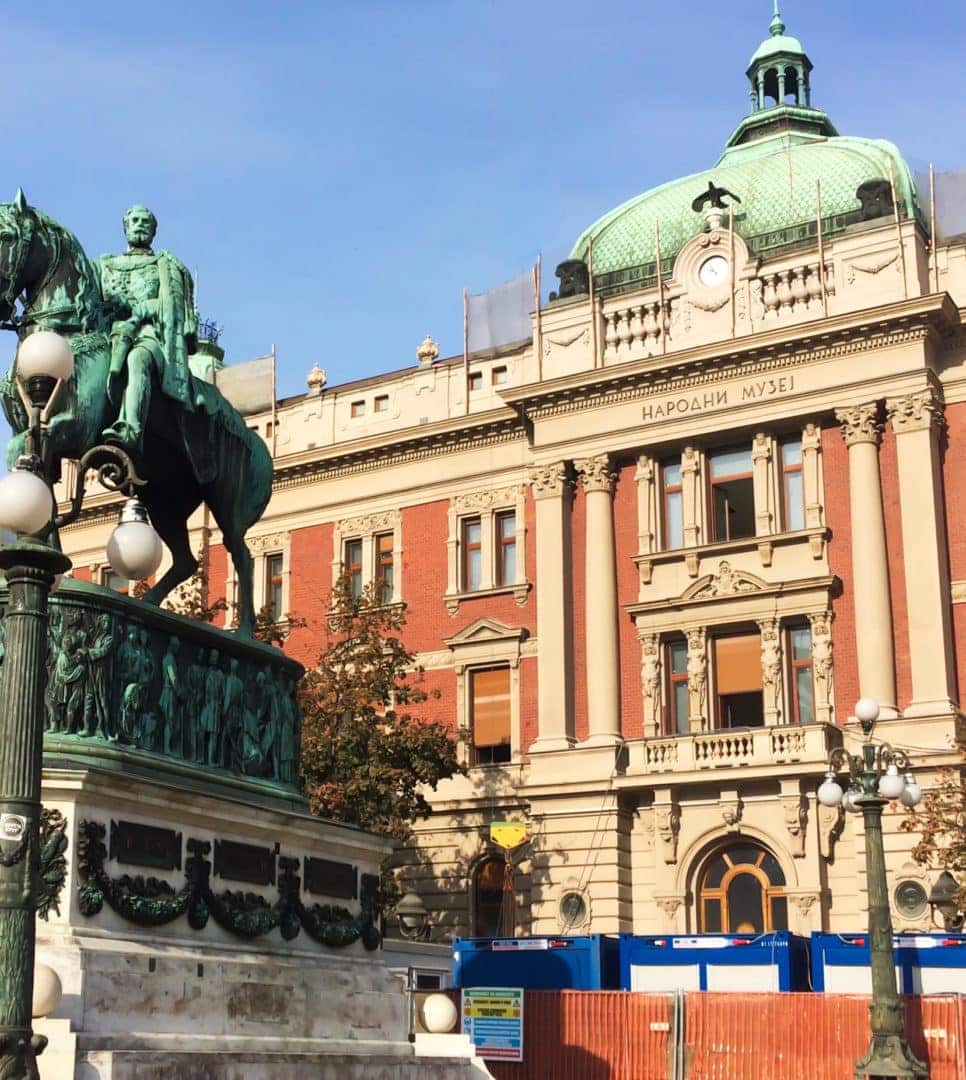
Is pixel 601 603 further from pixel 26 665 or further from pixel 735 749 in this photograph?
pixel 26 665

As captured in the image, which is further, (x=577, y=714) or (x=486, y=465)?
(x=486, y=465)

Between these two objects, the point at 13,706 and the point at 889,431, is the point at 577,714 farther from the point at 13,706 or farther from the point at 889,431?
the point at 13,706

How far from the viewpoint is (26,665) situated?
30.3 ft

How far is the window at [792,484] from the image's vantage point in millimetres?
35938

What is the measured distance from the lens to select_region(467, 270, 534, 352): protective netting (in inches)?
1731

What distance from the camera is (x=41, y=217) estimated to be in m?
14.6

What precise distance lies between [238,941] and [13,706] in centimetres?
564

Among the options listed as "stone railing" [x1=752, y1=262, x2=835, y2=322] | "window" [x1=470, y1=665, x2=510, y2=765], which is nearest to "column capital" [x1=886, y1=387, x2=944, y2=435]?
"stone railing" [x1=752, y1=262, x2=835, y2=322]

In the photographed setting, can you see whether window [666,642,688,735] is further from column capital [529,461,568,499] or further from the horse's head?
the horse's head

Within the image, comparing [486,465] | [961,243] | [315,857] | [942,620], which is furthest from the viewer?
[486,465]

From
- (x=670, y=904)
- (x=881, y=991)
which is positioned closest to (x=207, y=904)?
(x=881, y=991)

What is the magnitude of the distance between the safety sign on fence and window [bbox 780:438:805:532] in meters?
14.1

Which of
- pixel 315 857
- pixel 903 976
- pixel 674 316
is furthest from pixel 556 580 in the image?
pixel 315 857

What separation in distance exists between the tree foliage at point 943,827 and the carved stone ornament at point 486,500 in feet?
41.5
